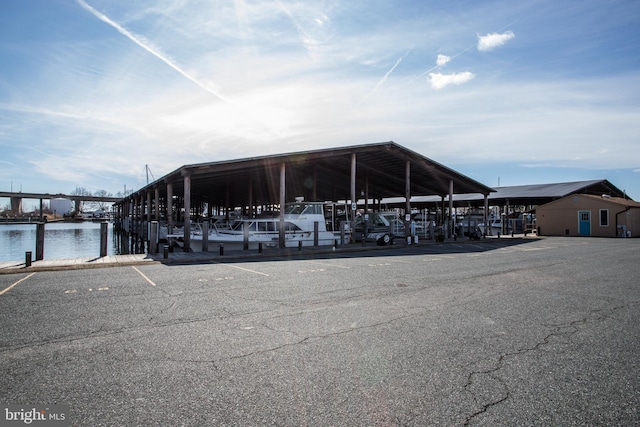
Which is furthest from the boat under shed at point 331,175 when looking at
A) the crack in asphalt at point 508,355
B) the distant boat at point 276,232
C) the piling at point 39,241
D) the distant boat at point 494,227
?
the crack in asphalt at point 508,355

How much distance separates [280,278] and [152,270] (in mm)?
4674

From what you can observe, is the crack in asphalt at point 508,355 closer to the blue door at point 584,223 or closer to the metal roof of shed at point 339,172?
the metal roof of shed at point 339,172

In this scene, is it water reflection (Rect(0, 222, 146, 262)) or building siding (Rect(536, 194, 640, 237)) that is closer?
water reflection (Rect(0, 222, 146, 262))

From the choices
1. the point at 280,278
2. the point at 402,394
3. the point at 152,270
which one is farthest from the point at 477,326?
the point at 152,270

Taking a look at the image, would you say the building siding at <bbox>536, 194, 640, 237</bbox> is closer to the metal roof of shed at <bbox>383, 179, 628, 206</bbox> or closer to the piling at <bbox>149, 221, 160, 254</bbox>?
the metal roof of shed at <bbox>383, 179, 628, 206</bbox>

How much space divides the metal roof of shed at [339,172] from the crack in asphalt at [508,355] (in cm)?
1549

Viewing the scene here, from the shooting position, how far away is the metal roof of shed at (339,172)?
2011cm

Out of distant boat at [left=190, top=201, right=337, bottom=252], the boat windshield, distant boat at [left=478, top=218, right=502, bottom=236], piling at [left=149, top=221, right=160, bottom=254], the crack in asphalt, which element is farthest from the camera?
distant boat at [left=478, top=218, right=502, bottom=236]

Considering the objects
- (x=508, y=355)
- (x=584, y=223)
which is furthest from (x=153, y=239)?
(x=584, y=223)

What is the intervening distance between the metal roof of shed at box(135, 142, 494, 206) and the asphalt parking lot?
1189 cm

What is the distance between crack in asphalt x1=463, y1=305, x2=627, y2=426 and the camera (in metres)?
3.38

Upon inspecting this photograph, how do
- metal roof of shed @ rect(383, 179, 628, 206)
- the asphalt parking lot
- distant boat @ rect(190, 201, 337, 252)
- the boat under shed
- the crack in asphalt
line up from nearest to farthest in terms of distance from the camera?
the asphalt parking lot → the crack in asphalt → the boat under shed → distant boat @ rect(190, 201, 337, 252) → metal roof of shed @ rect(383, 179, 628, 206)

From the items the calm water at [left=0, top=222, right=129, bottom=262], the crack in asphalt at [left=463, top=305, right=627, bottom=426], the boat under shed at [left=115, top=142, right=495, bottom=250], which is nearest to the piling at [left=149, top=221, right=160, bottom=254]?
the boat under shed at [left=115, top=142, right=495, bottom=250]

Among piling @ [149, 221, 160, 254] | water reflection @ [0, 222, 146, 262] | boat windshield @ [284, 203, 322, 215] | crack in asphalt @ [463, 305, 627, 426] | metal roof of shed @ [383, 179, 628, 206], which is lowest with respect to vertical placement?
water reflection @ [0, 222, 146, 262]
